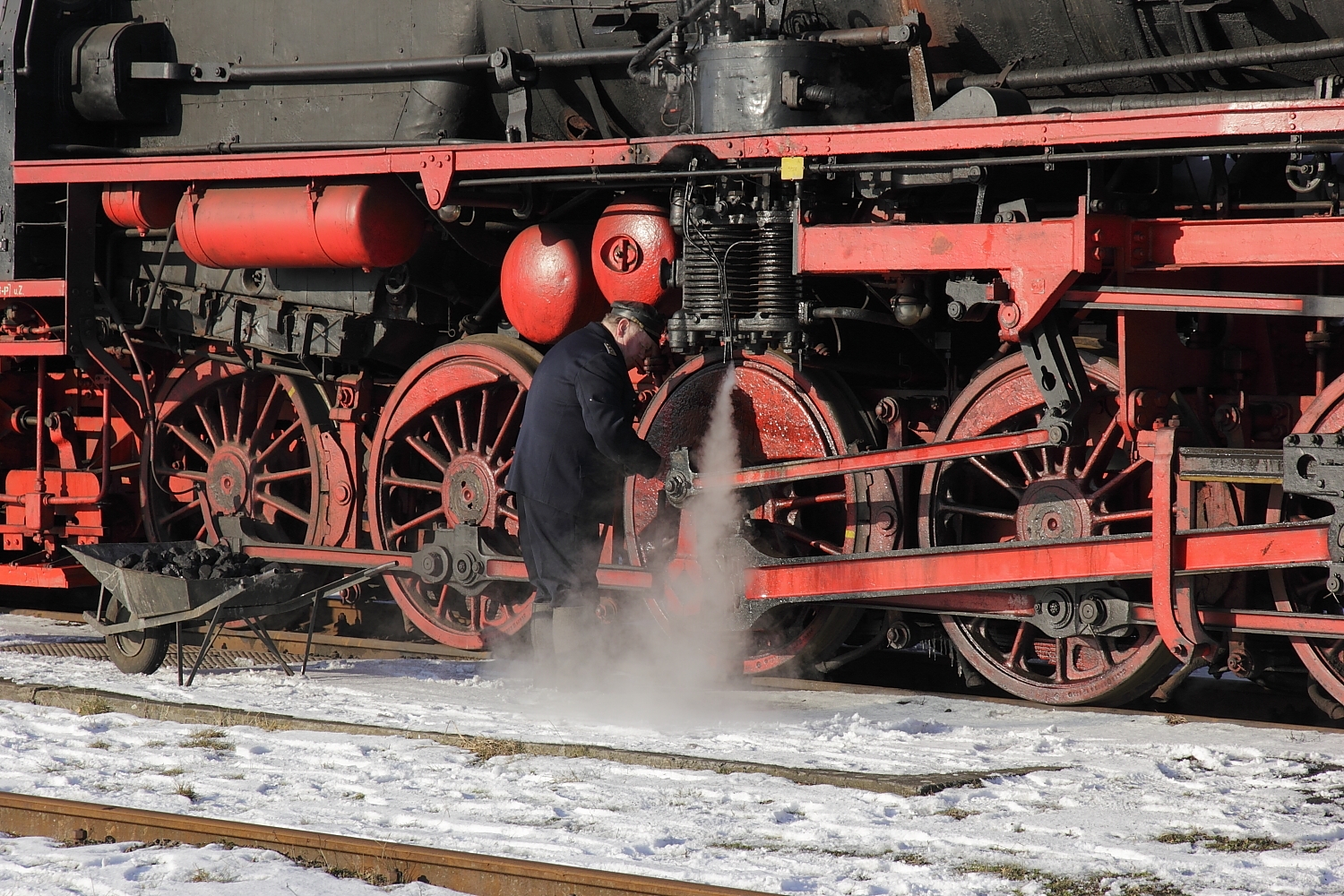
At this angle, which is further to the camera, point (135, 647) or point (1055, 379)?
point (135, 647)

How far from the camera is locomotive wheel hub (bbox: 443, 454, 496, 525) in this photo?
667 cm

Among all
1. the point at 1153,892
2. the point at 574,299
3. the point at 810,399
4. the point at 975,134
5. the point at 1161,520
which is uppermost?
the point at 975,134

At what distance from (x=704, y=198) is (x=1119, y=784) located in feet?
8.76

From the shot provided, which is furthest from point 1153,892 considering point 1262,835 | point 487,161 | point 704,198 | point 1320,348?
point 487,161

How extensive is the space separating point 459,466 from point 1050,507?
2.68 m

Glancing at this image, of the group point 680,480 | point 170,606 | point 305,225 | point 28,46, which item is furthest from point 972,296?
point 28,46

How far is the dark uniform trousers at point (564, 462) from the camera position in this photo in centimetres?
582

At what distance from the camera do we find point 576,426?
591cm

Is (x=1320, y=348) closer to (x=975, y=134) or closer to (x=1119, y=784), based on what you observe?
(x=975, y=134)

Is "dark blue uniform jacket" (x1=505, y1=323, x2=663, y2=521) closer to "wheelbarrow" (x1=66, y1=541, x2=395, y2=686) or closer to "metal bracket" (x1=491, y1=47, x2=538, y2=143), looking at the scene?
"metal bracket" (x1=491, y1=47, x2=538, y2=143)

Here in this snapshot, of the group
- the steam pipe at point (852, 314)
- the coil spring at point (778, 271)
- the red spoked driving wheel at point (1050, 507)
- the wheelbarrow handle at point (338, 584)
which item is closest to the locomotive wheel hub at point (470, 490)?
the wheelbarrow handle at point (338, 584)

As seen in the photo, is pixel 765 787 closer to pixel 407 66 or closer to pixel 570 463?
pixel 570 463

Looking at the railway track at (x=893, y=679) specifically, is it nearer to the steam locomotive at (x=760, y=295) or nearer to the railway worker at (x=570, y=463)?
the steam locomotive at (x=760, y=295)

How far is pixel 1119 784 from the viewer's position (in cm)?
442
